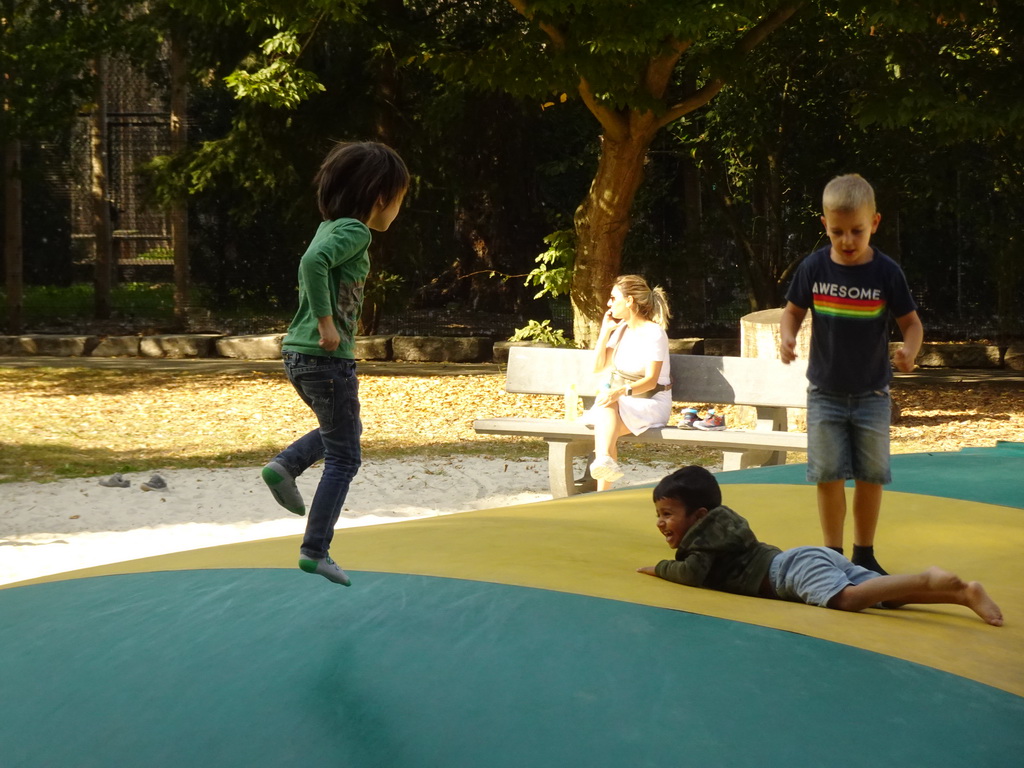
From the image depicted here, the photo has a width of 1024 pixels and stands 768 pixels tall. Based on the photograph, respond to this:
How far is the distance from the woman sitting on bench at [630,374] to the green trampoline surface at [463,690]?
11.6 ft

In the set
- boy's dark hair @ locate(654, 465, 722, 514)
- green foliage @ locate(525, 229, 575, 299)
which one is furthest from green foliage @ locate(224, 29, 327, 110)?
boy's dark hair @ locate(654, 465, 722, 514)

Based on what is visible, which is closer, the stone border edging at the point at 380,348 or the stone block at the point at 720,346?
the stone border edging at the point at 380,348

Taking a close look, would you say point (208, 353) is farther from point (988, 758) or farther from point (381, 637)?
point (988, 758)

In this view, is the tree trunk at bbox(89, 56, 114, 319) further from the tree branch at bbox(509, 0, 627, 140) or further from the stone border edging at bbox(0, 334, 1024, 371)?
the tree branch at bbox(509, 0, 627, 140)

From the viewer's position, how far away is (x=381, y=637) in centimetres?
357

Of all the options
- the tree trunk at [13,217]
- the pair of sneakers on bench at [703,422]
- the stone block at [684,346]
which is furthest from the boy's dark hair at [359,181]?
the tree trunk at [13,217]

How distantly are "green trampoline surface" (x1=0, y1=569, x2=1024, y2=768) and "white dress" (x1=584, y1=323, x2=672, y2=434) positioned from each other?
3.67 meters

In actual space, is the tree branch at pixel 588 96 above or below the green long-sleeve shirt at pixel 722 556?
above

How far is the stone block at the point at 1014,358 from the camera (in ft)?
50.2

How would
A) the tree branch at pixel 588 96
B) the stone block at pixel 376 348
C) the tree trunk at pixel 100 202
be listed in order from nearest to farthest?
1. the tree branch at pixel 588 96
2. the stone block at pixel 376 348
3. the tree trunk at pixel 100 202

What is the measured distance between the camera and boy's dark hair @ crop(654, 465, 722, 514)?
400 centimetres

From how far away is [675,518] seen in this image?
4.03m

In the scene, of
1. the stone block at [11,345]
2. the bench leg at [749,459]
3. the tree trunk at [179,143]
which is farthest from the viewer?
the stone block at [11,345]

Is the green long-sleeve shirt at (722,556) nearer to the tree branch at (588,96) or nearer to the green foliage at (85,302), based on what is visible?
the tree branch at (588,96)
